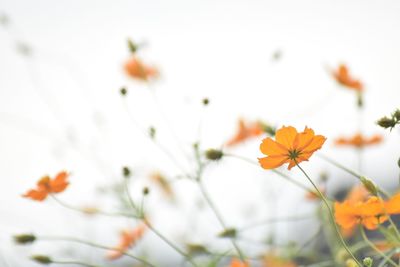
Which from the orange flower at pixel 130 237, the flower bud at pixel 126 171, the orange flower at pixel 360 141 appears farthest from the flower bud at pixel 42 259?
the orange flower at pixel 360 141

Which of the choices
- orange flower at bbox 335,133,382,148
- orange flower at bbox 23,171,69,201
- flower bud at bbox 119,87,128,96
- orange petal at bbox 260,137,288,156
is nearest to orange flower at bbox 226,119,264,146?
orange flower at bbox 335,133,382,148

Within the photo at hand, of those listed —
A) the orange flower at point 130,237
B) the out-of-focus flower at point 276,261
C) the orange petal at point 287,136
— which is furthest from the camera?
the orange flower at point 130,237

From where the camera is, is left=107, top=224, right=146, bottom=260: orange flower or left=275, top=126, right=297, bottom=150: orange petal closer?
left=275, top=126, right=297, bottom=150: orange petal

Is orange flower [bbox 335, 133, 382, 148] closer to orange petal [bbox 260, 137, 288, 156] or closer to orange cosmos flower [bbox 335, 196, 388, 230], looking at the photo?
orange cosmos flower [bbox 335, 196, 388, 230]

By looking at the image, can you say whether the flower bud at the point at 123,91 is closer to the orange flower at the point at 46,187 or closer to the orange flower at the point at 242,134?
the orange flower at the point at 46,187

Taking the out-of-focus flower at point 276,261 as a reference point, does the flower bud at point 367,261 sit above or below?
below

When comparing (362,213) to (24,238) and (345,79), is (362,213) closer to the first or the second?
(24,238)
